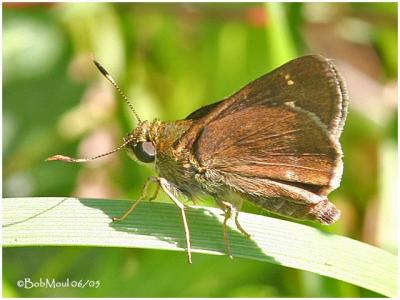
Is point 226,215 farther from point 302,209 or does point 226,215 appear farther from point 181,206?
point 302,209

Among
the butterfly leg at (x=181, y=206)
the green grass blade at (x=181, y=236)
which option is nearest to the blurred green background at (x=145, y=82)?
the butterfly leg at (x=181, y=206)

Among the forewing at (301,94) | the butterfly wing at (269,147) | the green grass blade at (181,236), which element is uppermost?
the forewing at (301,94)

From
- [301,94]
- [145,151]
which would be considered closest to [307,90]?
[301,94]

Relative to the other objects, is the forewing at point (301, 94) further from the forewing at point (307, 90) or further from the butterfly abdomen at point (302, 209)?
the butterfly abdomen at point (302, 209)

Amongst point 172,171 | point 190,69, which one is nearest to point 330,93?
point 172,171

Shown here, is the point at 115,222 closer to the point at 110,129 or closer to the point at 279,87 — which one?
the point at 279,87

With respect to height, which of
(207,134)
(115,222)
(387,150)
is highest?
(207,134)

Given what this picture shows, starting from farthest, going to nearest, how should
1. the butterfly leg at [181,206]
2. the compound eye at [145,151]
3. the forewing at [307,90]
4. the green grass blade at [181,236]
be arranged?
the compound eye at [145,151] → the forewing at [307,90] → the butterfly leg at [181,206] → the green grass blade at [181,236]

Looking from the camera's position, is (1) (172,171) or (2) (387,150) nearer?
(1) (172,171)
